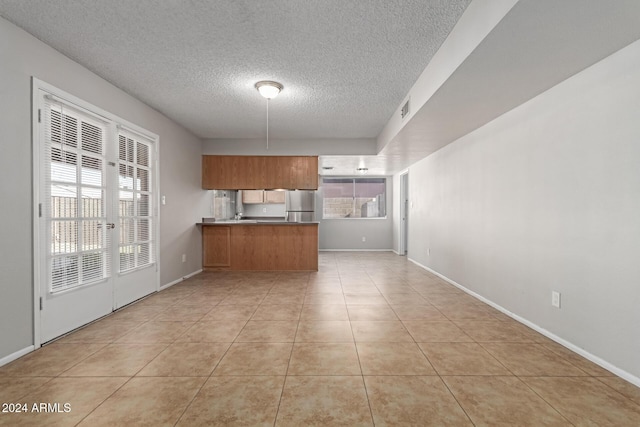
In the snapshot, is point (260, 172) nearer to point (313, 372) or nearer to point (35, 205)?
point (35, 205)

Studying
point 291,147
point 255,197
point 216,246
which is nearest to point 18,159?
point 216,246

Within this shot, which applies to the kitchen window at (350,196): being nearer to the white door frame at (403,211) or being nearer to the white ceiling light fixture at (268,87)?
the white door frame at (403,211)

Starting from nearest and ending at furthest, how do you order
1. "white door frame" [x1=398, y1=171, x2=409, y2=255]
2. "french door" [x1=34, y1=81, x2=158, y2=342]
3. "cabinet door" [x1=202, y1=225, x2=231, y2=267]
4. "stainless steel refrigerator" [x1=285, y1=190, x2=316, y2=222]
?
"french door" [x1=34, y1=81, x2=158, y2=342]
"cabinet door" [x1=202, y1=225, x2=231, y2=267]
"stainless steel refrigerator" [x1=285, y1=190, x2=316, y2=222]
"white door frame" [x1=398, y1=171, x2=409, y2=255]

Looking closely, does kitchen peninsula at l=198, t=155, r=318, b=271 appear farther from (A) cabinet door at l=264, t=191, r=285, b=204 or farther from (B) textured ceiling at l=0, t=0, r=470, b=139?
(B) textured ceiling at l=0, t=0, r=470, b=139

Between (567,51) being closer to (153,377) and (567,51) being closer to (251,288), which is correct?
(153,377)

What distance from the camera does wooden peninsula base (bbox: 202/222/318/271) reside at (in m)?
5.66

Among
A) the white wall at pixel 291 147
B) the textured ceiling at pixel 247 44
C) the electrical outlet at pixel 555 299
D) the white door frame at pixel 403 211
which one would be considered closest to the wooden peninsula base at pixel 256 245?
the white wall at pixel 291 147

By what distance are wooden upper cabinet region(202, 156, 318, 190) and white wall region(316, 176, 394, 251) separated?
291 centimetres

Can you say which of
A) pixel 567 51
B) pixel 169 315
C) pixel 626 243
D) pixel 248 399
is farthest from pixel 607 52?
pixel 169 315

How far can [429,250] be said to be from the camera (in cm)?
571

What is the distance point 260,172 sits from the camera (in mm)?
5836

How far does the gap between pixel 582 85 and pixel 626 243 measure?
123cm

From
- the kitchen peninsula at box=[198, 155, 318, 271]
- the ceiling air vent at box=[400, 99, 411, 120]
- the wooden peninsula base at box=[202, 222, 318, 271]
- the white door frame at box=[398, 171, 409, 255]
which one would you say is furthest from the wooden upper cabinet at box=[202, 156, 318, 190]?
the white door frame at box=[398, 171, 409, 255]

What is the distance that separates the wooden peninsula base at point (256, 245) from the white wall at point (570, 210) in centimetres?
301
